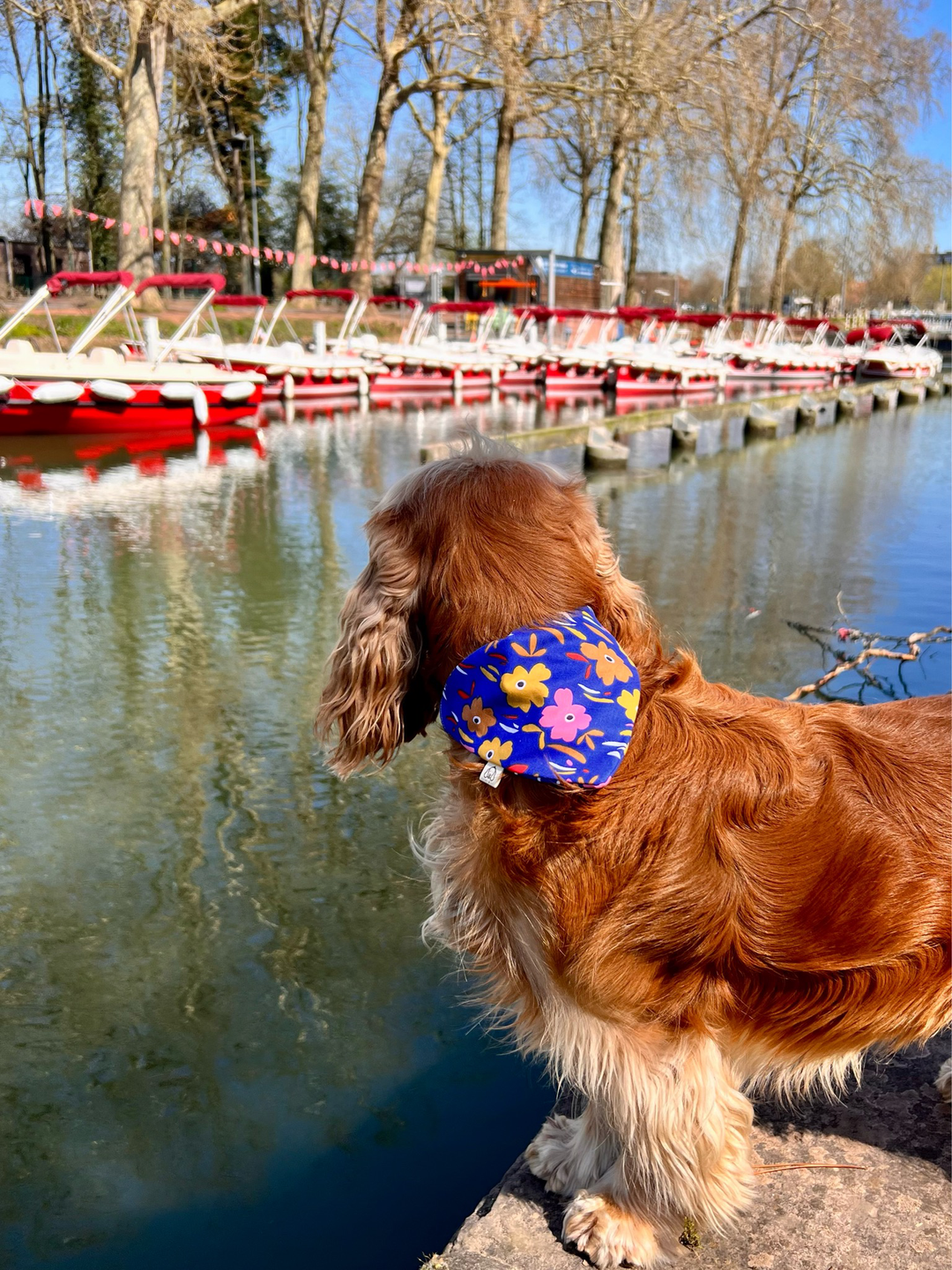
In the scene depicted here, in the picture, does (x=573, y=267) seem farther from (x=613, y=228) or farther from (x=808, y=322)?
(x=808, y=322)

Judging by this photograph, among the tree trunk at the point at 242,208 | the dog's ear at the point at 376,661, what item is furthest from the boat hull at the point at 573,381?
the dog's ear at the point at 376,661

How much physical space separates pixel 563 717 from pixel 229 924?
2.72 m

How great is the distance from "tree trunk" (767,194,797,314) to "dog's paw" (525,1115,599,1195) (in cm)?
5165

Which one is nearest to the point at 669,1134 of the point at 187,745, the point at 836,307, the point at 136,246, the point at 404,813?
the point at 404,813

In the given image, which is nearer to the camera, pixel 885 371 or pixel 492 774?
pixel 492 774

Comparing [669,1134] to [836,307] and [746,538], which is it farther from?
[836,307]

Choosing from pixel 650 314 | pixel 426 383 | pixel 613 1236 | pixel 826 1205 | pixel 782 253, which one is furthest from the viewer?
pixel 782 253

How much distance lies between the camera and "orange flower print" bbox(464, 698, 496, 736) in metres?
2.14

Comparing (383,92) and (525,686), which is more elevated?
(383,92)

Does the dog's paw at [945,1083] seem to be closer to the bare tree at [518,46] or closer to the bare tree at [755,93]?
the bare tree at [518,46]

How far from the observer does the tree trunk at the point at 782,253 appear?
1976 inches

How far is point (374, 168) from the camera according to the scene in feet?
117

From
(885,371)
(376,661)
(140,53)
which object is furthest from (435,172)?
(376,661)

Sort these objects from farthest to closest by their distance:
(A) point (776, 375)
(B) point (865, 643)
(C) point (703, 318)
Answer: (A) point (776, 375) < (C) point (703, 318) < (B) point (865, 643)
